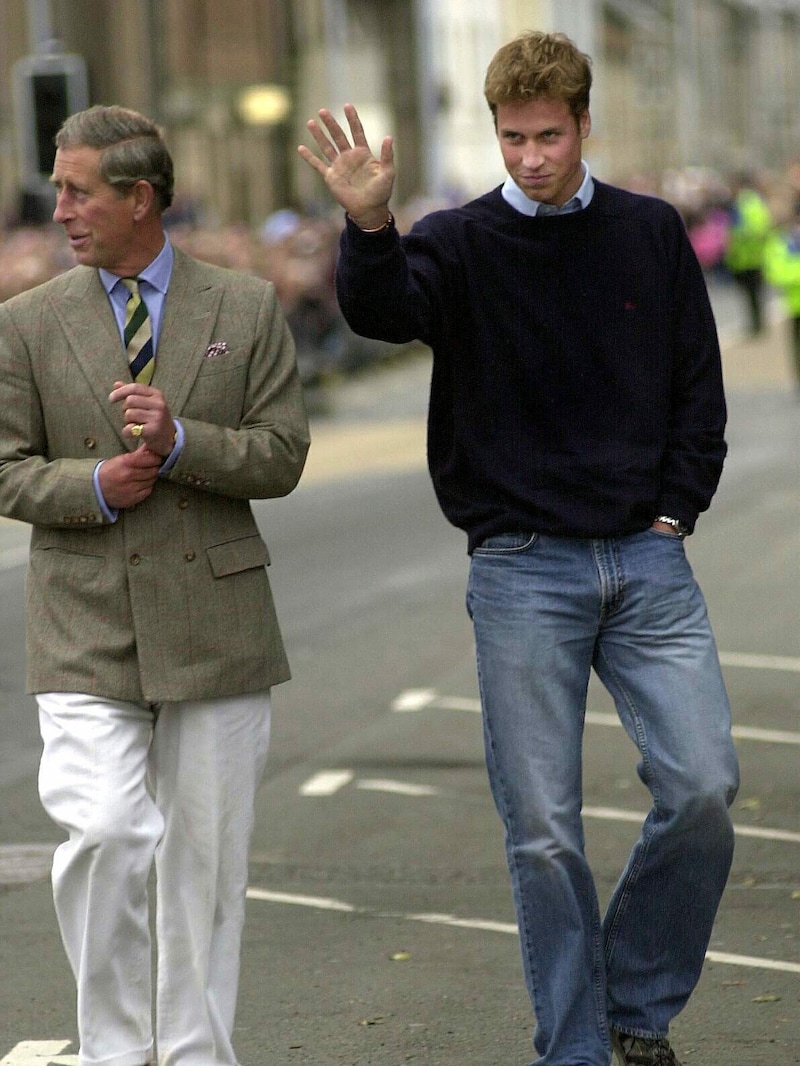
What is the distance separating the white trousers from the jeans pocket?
1.69ft

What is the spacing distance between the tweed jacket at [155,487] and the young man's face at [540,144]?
0.56 m

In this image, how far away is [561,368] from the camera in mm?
4191

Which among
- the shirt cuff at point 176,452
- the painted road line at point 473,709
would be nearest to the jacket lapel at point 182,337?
the shirt cuff at point 176,452

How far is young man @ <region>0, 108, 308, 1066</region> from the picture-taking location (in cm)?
407

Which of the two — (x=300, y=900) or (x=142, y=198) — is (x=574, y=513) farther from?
(x=300, y=900)

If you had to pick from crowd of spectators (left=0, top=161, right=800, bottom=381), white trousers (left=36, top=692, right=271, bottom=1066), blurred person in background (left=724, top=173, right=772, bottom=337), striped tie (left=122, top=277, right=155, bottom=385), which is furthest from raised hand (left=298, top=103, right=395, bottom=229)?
blurred person in background (left=724, top=173, right=772, bottom=337)

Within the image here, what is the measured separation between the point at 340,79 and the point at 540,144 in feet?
149

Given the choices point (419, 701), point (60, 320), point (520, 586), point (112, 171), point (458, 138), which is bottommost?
point (458, 138)

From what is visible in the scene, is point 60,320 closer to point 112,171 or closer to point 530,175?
point 112,171

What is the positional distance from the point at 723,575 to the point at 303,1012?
275 inches

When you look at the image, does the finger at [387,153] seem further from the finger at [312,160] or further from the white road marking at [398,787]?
the white road marking at [398,787]

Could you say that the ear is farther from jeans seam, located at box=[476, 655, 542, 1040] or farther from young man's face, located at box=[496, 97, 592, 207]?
jeans seam, located at box=[476, 655, 542, 1040]

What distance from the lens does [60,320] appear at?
4.17 m

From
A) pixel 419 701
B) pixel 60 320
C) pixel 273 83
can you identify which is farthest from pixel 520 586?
pixel 273 83
